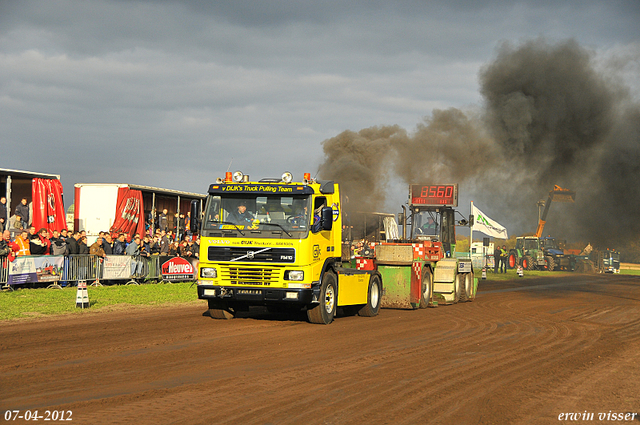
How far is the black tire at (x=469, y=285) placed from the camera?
20.1m

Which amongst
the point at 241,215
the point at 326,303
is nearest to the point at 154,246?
the point at 241,215

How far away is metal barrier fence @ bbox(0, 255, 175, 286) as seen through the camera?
18.8 m

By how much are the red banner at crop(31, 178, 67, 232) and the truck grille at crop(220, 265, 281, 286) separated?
12.4 metres

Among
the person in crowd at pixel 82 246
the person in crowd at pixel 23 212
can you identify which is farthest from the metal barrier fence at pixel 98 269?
the person in crowd at pixel 23 212

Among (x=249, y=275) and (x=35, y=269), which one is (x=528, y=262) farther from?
(x=249, y=275)

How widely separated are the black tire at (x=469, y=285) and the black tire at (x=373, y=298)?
561 cm

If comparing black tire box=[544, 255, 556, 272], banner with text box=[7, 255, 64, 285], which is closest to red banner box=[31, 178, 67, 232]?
banner with text box=[7, 255, 64, 285]

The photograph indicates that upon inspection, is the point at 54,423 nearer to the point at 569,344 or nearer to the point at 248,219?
the point at 248,219

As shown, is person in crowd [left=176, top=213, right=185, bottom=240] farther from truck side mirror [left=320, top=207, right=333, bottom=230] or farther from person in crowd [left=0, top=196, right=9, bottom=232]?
truck side mirror [left=320, top=207, right=333, bottom=230]

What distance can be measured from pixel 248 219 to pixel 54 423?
727cm

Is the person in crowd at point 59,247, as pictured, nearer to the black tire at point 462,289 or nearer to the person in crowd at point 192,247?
the person in crowd at point 192,247

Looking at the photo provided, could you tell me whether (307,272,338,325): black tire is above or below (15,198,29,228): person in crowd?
below

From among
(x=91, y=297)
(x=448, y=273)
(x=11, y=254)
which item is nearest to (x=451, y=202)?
(x=448, y=273)

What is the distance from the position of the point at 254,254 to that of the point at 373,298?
Answer: 427 cm
